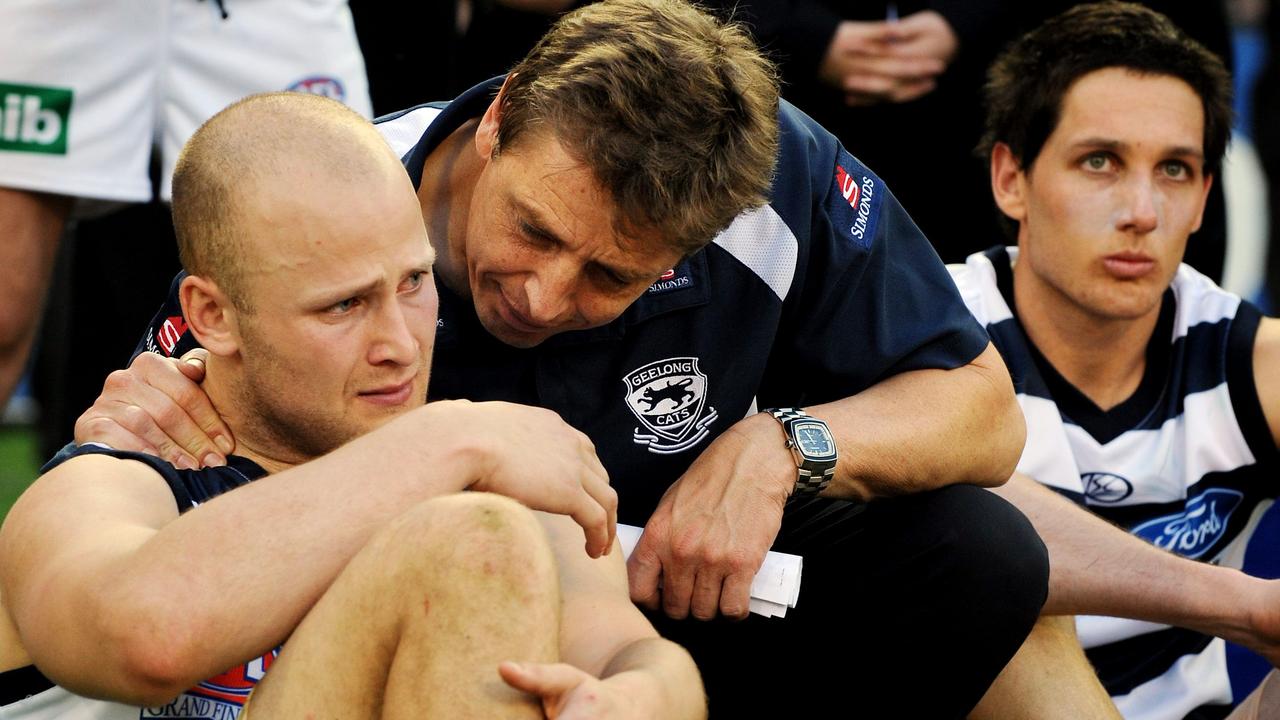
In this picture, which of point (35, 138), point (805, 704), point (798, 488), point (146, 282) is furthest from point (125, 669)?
point (146, 282)

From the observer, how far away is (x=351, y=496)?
2.15 meters

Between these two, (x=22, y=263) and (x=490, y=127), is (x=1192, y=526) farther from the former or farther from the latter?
(x=22, y=263)

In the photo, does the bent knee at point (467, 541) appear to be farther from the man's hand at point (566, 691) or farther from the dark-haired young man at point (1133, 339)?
the dark-haired young man at point (1133, 339)

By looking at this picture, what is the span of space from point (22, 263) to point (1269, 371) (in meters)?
2.87

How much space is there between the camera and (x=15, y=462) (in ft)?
25.1

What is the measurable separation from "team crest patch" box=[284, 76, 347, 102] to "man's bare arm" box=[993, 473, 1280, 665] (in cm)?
201

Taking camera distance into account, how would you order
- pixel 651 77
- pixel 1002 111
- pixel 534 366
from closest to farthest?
1. pixel 651 77
2. pixel 534 366
3. pixel 1002 111

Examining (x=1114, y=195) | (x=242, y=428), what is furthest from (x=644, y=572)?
(x=1114, y=195)

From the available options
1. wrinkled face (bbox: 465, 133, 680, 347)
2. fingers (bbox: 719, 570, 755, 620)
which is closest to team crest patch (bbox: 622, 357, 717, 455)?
wrinkled face (bbox: 465, 133, 680, 347)

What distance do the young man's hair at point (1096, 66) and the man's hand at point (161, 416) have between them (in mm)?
2412

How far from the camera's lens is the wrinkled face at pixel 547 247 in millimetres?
2746

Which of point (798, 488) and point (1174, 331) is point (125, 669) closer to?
point (798, 488)

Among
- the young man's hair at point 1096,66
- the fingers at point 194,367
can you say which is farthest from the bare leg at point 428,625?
the young man's hair at point 1096,66

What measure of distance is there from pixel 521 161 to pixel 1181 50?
2.14 meters
